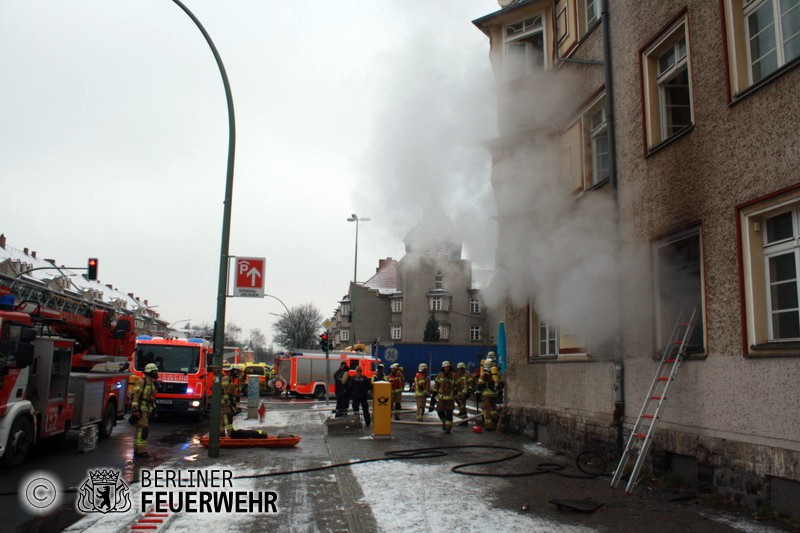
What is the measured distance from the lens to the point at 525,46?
12750 mm

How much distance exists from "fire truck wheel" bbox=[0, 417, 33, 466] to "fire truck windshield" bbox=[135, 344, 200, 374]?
7.40m

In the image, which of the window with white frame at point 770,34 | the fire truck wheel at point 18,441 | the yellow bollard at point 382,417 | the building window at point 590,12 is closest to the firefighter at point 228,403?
the yellow bollard at point 382,417

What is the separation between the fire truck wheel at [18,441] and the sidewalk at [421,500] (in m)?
2.00

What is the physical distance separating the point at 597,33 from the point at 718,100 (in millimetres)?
3916

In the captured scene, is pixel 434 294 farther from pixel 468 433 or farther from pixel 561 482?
pixel 561 482

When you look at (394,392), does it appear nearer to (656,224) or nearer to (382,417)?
(382,417)

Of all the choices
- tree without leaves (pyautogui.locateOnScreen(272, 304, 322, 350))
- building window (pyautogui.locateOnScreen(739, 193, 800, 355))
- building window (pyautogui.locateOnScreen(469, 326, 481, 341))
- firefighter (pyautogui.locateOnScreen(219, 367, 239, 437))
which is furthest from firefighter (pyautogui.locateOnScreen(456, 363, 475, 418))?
tree without leaves (pyautogui.locateOnScreen(272, 304, 322, 350))

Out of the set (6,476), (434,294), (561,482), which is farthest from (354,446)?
(434,294)

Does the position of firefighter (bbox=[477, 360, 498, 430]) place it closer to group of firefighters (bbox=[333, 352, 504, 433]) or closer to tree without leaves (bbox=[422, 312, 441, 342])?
group of firefighters (bbox=[333, 352, 504, 433])

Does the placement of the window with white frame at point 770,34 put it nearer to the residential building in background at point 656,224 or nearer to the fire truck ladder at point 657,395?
the residential building in background at point 656,224

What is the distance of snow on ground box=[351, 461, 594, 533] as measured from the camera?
5.69m

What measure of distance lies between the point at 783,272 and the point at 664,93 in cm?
346

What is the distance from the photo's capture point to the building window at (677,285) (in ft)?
26.0

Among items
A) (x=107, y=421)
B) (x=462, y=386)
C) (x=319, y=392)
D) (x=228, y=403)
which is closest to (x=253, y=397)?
(x=107, y=421)
